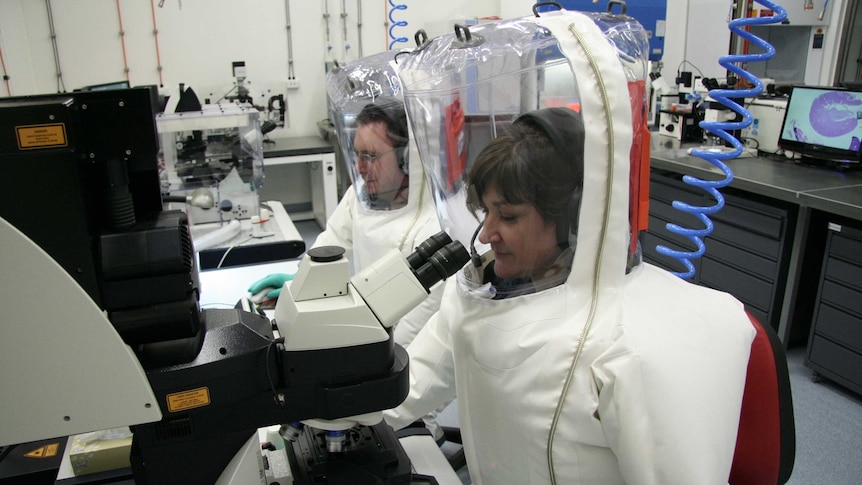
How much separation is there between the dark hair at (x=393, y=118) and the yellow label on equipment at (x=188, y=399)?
3.73 ft

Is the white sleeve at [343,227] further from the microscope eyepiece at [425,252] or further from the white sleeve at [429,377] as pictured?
the microscope eyepiece at [425,252]

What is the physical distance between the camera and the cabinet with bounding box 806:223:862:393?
2.51 metres

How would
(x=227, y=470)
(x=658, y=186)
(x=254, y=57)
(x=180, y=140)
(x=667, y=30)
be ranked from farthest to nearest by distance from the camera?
(x=667, y=30) < (x=254, y=57) < (x=658, y=186) < (x=180, y=140) < (x=227, y=470)

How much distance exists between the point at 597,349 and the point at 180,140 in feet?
8.12

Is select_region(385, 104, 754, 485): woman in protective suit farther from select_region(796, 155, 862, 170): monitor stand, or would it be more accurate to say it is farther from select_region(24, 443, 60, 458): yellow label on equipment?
select_region(796, 155, 862, 170): monitor stand

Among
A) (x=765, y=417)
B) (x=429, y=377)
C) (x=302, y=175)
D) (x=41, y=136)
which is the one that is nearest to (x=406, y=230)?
(x=429, y=377)

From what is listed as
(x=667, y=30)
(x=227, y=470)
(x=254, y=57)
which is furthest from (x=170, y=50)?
(x=227, y=470)

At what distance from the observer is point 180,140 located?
2.84 meters

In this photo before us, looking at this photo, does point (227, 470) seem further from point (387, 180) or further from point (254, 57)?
point (254, 57)

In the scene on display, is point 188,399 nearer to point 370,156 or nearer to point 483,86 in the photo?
point 483,86

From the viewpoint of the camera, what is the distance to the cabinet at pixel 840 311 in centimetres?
251

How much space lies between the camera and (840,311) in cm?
257

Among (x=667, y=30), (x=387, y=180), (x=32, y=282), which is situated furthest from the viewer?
(x=667, y=30)

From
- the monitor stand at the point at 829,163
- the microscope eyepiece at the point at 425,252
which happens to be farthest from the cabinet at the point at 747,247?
the microscope eyepiece at the point at 425,252
